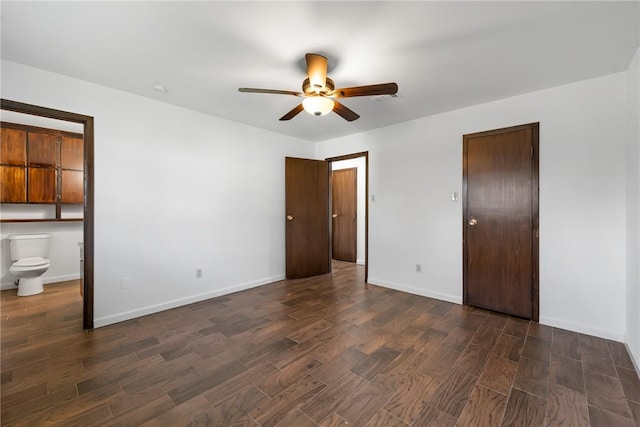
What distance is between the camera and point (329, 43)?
2004 mm

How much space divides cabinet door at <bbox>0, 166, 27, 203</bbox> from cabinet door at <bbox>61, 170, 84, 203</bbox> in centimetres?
41

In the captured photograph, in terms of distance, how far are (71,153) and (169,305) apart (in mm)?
3067

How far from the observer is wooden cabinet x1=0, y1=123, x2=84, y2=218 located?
374 centimetres

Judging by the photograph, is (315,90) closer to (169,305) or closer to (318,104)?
(318,104)

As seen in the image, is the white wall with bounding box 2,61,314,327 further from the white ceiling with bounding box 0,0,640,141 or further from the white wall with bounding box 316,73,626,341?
the white wall with bounding box 316,73,626,341

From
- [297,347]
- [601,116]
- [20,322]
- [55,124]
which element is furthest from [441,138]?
[55,124]

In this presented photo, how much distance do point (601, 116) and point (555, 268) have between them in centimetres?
149

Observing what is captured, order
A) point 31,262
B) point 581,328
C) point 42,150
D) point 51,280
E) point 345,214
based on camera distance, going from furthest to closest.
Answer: point 345,214, point 51,280, point 42,150, point 31,262, point 581,328

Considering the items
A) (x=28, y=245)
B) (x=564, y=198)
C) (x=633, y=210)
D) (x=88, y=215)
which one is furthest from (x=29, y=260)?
(x=633, y=210)

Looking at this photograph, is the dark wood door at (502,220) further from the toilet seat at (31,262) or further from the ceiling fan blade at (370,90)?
the toilet seat at (31,262)

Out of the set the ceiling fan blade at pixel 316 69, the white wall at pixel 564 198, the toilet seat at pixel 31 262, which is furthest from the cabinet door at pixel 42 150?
the white wall at pixel 564 198

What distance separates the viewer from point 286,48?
2068 millimetres

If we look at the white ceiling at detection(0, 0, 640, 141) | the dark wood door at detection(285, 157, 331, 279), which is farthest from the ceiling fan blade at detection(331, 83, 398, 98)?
the dark wood door at detection(285, 157, 331, 279)

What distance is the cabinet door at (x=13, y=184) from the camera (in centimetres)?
370
